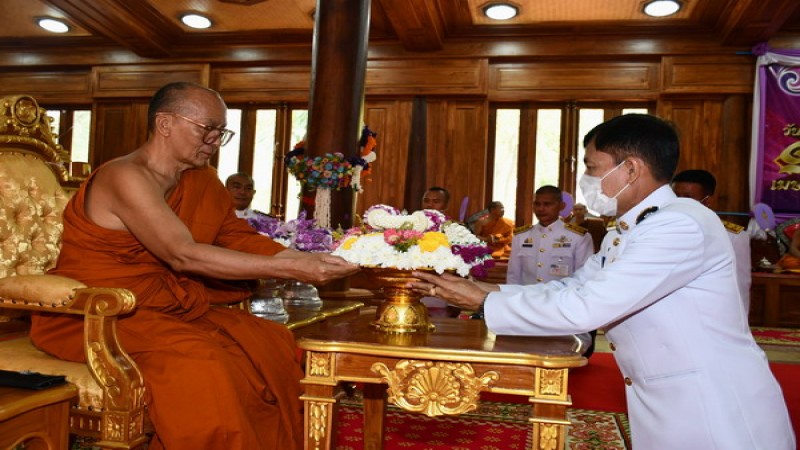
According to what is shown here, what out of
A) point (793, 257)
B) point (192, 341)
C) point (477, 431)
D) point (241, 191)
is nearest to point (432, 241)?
point (192, 341)

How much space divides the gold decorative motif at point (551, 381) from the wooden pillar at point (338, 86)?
10.8ft

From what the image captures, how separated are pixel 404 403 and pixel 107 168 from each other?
129 centimetres

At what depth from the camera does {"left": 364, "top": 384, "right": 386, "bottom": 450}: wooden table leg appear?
96.3 inches

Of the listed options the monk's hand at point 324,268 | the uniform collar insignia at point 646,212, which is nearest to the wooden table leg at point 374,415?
the monk's hand at point 324,268

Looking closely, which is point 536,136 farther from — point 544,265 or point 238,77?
point 238,77

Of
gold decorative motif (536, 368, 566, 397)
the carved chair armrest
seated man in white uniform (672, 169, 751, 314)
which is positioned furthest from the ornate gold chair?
seated man in white uniform (672, 169, 751, 314)

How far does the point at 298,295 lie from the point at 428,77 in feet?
18.2

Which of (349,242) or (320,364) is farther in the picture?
(349,242)

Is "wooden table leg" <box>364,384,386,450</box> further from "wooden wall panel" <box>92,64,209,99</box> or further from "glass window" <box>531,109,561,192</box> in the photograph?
"wooden wall panel" <box>92,64,209,99</box>

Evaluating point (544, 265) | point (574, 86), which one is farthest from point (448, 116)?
point (544, 265)

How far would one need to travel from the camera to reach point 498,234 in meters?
8.04

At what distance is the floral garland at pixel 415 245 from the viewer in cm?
182

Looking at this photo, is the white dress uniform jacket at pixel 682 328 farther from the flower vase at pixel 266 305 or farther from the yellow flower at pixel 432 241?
the flower vase at pixel 266 305

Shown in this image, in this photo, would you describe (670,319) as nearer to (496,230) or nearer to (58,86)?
(496,230)
